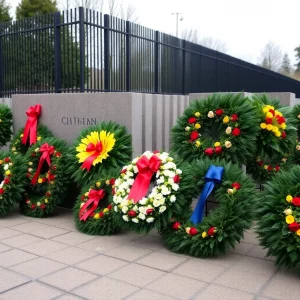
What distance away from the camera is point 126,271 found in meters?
3.84

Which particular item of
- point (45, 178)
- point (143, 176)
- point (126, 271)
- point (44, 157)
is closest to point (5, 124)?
point (44, 157)

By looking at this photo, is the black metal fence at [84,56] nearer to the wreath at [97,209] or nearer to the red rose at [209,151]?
the wreath at [97,209]

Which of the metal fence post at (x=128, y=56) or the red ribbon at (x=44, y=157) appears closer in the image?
the red ribbon at (x=44, y=157)

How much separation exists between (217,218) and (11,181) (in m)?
2.81

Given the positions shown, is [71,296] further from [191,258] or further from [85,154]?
[85,154]

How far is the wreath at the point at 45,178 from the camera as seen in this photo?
5.65 meters

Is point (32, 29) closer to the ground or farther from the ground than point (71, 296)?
farther from the ground

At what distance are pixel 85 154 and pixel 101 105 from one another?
86 centimetres

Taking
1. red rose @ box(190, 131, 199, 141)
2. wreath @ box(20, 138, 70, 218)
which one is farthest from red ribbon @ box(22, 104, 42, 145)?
red rose @ box(190, 131, 199, 141)

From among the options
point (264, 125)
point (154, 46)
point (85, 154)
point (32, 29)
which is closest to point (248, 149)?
point (264, 125)

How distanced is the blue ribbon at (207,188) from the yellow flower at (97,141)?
4.58 ft

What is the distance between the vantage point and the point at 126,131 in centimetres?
562

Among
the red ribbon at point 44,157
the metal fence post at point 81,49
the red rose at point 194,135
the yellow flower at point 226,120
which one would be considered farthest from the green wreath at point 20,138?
the yellow flower at point 226,120

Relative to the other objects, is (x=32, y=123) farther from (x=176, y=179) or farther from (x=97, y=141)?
(x=176, y=179)
